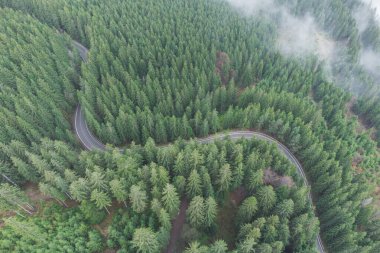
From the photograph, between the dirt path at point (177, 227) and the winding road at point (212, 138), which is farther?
the winding road at point (212, 138)

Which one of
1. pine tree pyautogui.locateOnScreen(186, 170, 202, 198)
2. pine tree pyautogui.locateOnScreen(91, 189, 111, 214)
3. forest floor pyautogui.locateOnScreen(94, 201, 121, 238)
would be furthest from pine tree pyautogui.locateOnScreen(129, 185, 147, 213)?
pine tree pyautogui.locateOnScreen(186, 170, 202, 198)

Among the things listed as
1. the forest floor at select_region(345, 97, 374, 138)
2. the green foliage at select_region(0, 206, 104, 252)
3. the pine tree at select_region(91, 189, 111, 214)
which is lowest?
the forest floor at select_region(345, 97, 374, 138)

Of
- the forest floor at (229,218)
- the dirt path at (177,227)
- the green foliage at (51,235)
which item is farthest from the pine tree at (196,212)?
the green foliage at (51,235)

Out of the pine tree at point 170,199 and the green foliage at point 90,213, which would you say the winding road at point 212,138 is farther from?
the pine tree at point 170,199

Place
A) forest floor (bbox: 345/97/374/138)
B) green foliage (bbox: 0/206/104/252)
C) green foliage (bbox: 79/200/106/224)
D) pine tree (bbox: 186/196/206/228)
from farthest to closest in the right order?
forest floor (bbox: 345/97/374/138) → green foliage (bbox: 79/200/106/224) → pine tree (bbox: 186/196/206/228) → green foliage (bbox: 0/206/104/252)

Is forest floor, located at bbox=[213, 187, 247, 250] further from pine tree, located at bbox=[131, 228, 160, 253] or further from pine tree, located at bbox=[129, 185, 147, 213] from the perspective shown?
pine tree, located at bbox=[129, 185, 147, 213]
